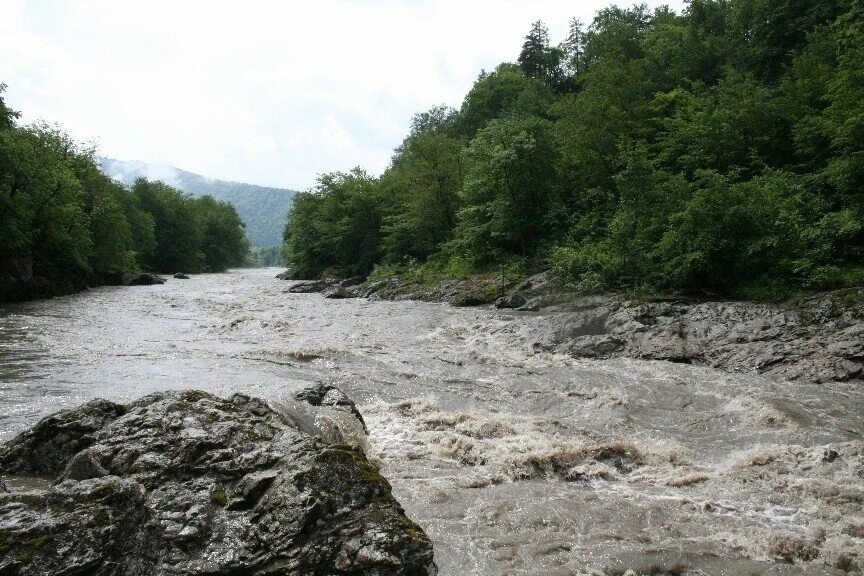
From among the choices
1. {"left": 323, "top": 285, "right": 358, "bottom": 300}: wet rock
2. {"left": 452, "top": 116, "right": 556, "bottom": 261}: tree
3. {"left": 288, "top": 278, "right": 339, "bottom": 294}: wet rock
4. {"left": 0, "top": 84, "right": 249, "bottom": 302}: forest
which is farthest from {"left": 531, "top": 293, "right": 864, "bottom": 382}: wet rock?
{"left": 0, "top": 84, "right": 249, "bottom": 302}: forest

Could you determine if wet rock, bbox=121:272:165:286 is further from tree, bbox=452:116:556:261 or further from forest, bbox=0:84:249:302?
tree, bbox=452:116:556:261

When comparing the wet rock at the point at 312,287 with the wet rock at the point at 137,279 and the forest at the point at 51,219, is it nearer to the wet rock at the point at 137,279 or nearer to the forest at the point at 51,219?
the forest at the point at 51,219

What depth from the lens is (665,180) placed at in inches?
965

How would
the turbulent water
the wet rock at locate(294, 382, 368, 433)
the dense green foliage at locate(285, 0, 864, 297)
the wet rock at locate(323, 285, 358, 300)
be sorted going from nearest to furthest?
1. the turbulent water
2. the wet rock at locate(294, 382, 368, 433)
3. the dense green foliage at locate(285, 0, 864, 297)
4. the wet rock at locate(323, 285, 358, 300)

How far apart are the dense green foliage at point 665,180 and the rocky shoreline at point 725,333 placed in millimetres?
1699

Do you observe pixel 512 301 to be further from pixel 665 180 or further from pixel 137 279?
pixel 137 279

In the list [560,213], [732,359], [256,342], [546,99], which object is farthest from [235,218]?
[732,359]

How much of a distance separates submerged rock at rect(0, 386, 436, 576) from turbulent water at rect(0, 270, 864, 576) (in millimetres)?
1132

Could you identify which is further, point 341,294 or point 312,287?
point 312,287

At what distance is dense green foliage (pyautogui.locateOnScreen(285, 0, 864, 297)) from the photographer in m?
16.8

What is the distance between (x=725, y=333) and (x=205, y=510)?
45.8ft

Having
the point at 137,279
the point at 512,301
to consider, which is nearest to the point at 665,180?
the point at 512,301

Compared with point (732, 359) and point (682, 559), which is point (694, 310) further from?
point (682, 559)

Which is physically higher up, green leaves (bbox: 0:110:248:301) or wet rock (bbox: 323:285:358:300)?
green leaves (bbox: 0:110:248:301)
